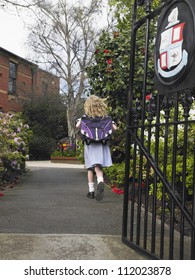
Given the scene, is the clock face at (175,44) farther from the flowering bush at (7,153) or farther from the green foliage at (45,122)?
the green foliage at (45,122)

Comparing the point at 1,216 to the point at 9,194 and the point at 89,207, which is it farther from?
the point at 9,194

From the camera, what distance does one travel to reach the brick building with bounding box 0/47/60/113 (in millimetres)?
28953

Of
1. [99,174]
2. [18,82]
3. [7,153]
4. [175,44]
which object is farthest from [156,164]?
[18,82]

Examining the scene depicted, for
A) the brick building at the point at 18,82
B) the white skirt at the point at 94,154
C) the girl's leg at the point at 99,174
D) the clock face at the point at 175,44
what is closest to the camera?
the clock face at the point at 175,44

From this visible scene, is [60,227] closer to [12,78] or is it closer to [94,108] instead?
[94,108]

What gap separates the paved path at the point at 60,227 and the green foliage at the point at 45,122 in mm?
20118

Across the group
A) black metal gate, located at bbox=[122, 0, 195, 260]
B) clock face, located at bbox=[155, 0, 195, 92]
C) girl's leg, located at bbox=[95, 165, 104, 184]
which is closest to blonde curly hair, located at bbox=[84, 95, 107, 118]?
girl's leg, located at bbox=[95, 165, 104, 184]

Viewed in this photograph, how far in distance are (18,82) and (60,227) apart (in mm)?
28292

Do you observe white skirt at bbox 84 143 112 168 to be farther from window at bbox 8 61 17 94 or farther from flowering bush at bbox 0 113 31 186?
window at bbox 8 61 17 94

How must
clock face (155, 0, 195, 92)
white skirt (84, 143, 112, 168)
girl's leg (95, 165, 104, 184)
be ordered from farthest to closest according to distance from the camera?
white skirt (84, 143, 112, 168) < girl's leg (95, 165, 104, 184) < clock face (155, 0, 195, 92)

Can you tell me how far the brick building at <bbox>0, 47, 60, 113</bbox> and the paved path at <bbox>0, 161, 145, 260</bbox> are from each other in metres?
23.2

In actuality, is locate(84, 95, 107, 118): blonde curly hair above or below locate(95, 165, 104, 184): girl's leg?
above

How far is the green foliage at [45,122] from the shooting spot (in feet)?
88.0

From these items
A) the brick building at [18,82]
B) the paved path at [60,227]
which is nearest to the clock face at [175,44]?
the paved path at [60,227]
